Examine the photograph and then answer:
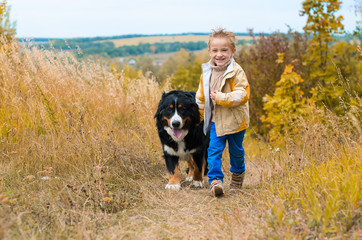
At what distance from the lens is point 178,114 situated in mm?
4059

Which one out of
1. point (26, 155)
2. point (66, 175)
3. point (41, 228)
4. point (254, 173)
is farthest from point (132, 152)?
point (41, 228)

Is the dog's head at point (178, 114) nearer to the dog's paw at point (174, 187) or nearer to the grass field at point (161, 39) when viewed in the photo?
the dog's paw at point (174, 187)

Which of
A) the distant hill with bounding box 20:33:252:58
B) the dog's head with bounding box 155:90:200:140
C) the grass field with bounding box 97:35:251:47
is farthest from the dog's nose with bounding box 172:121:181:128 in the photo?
the grass field with bounding box 97:35:251:47

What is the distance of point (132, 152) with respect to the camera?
190 inches

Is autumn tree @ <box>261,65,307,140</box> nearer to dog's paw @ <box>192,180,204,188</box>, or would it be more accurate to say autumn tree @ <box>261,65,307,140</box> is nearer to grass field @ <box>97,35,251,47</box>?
dog's paw @ <box>192,180,204,188</box>

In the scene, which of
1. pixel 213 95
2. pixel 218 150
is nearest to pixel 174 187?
pixel 218 150

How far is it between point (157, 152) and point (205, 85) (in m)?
1.84

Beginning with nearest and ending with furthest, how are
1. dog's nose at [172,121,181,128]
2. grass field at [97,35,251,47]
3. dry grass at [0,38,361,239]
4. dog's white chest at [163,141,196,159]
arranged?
dry grass at [0,38,361,239] < dog's nose at [172,121,181,128] < dog's white chest at [163,141,196,159] < grass field at [97,35,251,47]

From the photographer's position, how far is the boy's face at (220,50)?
149 inches

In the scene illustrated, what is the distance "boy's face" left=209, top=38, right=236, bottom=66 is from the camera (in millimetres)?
3775

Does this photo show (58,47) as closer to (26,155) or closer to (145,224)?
(26,155)

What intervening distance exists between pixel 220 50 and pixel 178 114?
90 cm

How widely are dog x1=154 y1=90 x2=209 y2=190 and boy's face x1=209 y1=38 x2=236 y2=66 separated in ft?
2.19

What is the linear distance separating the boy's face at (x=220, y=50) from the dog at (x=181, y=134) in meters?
0.67
